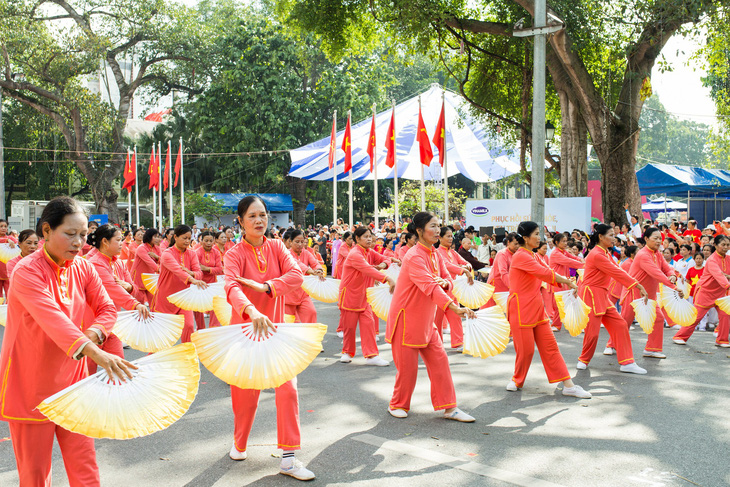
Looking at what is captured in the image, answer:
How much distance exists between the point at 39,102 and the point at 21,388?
124 feet

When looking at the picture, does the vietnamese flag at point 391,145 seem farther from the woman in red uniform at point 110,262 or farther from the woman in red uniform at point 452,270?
the woman in red uniform at point 110,262

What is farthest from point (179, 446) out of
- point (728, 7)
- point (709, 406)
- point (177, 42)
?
point (177, 42)

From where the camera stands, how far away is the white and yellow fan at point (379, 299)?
804 centimetres

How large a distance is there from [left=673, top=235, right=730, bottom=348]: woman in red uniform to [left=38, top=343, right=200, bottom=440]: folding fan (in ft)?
27.7

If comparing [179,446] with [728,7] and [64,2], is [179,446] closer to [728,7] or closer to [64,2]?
[728,7]

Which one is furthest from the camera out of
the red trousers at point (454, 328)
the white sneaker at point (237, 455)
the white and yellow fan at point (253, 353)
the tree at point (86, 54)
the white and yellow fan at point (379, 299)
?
the tree at point (86, 54)

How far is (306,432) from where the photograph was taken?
552 centimetres

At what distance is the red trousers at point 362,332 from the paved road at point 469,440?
859mm

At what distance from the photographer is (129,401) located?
Result: 326cm

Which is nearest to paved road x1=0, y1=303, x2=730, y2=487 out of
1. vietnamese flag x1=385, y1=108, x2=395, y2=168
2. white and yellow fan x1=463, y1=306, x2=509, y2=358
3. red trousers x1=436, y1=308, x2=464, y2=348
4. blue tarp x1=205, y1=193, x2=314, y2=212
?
white and yellow fan x1=463, y1=306, x2=509, y2=358

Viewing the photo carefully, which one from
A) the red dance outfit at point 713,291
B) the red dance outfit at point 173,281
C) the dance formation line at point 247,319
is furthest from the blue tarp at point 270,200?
the red dance outfit at point 713,291

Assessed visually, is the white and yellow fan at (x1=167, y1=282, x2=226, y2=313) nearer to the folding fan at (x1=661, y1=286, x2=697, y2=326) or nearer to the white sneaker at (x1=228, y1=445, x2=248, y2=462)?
the white sneaker at (x1=228, y1=445, x2=248, y2=462)

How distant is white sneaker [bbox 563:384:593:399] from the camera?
22.0 feet

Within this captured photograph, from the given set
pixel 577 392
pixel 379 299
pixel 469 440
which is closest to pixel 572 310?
pixel 577 392
